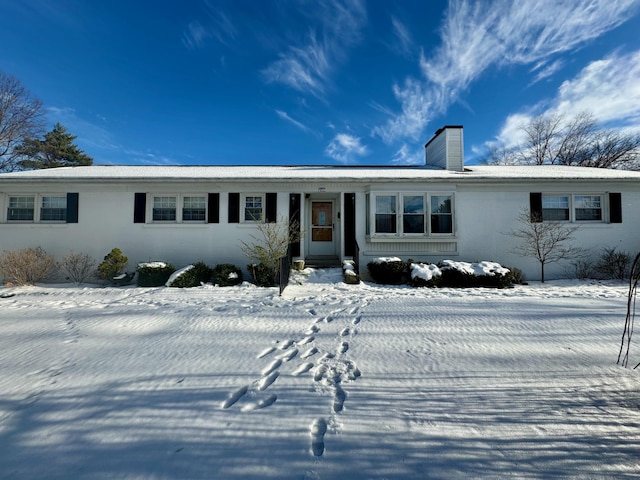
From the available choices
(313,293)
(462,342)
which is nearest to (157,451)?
(462,342)

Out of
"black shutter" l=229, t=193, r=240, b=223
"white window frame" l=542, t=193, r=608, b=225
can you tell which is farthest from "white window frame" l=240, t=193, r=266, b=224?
"white window frame" l=542, t=193, r=608, b=225

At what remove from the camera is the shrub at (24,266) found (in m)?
8.17

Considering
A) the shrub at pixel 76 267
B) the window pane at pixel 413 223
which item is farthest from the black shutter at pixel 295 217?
the shrub at pixel 76 267

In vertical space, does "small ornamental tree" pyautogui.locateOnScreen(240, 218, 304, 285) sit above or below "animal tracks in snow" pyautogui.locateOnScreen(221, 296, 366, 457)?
above

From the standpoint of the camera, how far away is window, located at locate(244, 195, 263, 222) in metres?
9.98

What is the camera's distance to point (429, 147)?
550 inches

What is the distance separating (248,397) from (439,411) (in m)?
1.66

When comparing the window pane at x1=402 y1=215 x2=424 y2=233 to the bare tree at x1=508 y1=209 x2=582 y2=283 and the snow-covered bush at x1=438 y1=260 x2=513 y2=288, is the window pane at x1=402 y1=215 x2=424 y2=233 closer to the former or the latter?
the snow-covered bush at x1=438 y1=260 x2=513 y2=288

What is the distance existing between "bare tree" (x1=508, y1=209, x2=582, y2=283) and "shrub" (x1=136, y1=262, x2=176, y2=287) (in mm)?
11801

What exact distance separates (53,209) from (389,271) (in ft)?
38.8

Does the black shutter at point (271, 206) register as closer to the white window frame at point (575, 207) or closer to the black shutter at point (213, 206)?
the black shutter at point (213, 206)

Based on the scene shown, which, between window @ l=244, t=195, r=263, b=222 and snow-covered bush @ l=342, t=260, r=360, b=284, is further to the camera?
window @ l=244, t=195, r=263, b=222

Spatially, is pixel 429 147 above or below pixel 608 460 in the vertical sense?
above

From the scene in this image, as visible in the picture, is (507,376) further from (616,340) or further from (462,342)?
(616,340)
